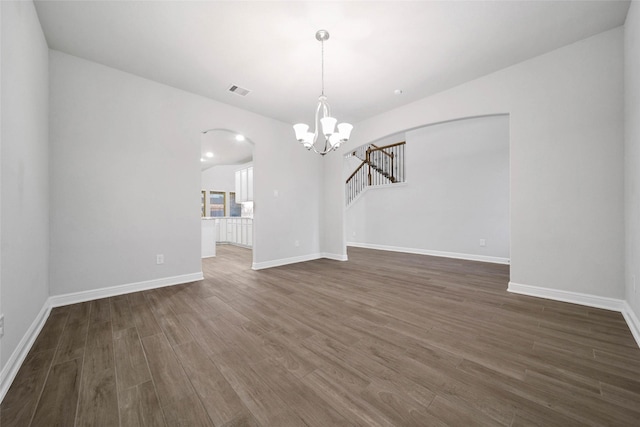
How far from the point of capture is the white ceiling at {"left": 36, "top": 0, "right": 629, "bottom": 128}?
2.16 metres

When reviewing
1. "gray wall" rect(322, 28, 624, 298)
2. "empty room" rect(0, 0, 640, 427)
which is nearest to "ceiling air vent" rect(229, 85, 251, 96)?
"empty room" rect(0, 0, 640, 427)

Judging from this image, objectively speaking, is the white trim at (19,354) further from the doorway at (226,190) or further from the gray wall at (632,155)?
the gray wall at (632,155)

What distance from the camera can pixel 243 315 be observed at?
92.7 inches

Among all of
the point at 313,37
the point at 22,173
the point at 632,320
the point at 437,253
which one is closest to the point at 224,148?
the point at 313,37

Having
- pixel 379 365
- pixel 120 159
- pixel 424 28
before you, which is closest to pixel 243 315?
pixel 379 365

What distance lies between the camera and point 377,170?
7516 millimetres

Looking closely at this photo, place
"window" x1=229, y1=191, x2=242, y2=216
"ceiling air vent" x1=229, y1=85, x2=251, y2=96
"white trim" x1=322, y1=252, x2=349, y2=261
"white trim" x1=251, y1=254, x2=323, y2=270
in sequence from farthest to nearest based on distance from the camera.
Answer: "window" x1=229, y1=191, x2=242, y2=216
"white trim" x1=322, y1=252, x2=349, y2=261
"white trim" x1=251, y1=254, x2=323, y2=270
"ceiling air vent" x1=229, y1=85, x2=251, y2=96

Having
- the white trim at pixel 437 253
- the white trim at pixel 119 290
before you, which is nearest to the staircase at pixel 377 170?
the white trim at pixel 437 253

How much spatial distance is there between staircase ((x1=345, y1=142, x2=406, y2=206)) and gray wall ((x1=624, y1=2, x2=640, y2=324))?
15.5 ft

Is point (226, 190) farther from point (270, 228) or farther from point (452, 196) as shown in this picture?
point (452, 196)

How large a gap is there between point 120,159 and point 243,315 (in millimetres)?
2519

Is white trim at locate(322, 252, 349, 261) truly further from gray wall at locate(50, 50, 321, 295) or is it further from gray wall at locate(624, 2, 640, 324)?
gray wall at locate(624, 2, 640, 324)

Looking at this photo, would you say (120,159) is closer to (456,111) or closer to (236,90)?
(236,90)

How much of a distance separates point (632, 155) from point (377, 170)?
5508 millimetres
